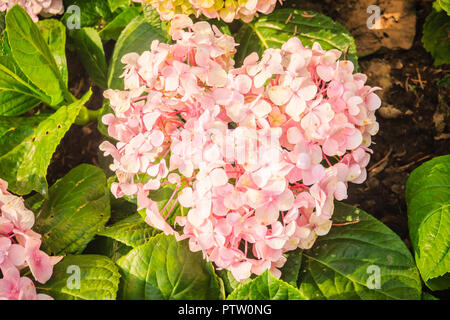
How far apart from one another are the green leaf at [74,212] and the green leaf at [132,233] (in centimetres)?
5

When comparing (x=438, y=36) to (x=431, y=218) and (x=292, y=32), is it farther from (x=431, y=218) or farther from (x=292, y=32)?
(x=431, y=218)

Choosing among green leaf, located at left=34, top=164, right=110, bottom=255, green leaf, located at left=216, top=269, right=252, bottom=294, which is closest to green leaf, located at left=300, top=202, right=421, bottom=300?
green leaf, located at left=216, top=269, right=252, bottom=294

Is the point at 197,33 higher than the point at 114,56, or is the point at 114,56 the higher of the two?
the point at 197,33

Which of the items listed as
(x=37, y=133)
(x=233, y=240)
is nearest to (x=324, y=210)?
(x=233, y=240)

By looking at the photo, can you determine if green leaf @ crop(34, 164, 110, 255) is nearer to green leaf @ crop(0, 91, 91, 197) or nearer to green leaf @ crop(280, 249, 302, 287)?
green leaf @ crop(0, 91, 91, 197)

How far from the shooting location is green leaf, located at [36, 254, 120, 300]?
91cm

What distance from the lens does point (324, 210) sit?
A: 806mm

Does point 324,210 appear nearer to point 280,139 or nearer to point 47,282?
point 280,139

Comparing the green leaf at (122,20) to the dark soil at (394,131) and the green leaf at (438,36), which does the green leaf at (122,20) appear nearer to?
the dark soil at (394,131)

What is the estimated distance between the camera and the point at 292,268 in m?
0.98

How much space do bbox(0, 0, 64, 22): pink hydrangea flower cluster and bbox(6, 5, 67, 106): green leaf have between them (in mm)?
220

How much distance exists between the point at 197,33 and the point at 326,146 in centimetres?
34

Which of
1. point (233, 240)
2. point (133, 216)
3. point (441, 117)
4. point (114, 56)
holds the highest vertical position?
point (114, 56)

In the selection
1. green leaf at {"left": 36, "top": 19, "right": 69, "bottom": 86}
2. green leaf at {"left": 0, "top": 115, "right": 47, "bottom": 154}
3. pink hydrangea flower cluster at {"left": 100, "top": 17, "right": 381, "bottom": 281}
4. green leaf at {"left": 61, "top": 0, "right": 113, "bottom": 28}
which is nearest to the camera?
pink hydrangea flower cluster at {"left": 100, "top": 17, "right": 381, "bottom": 281}
